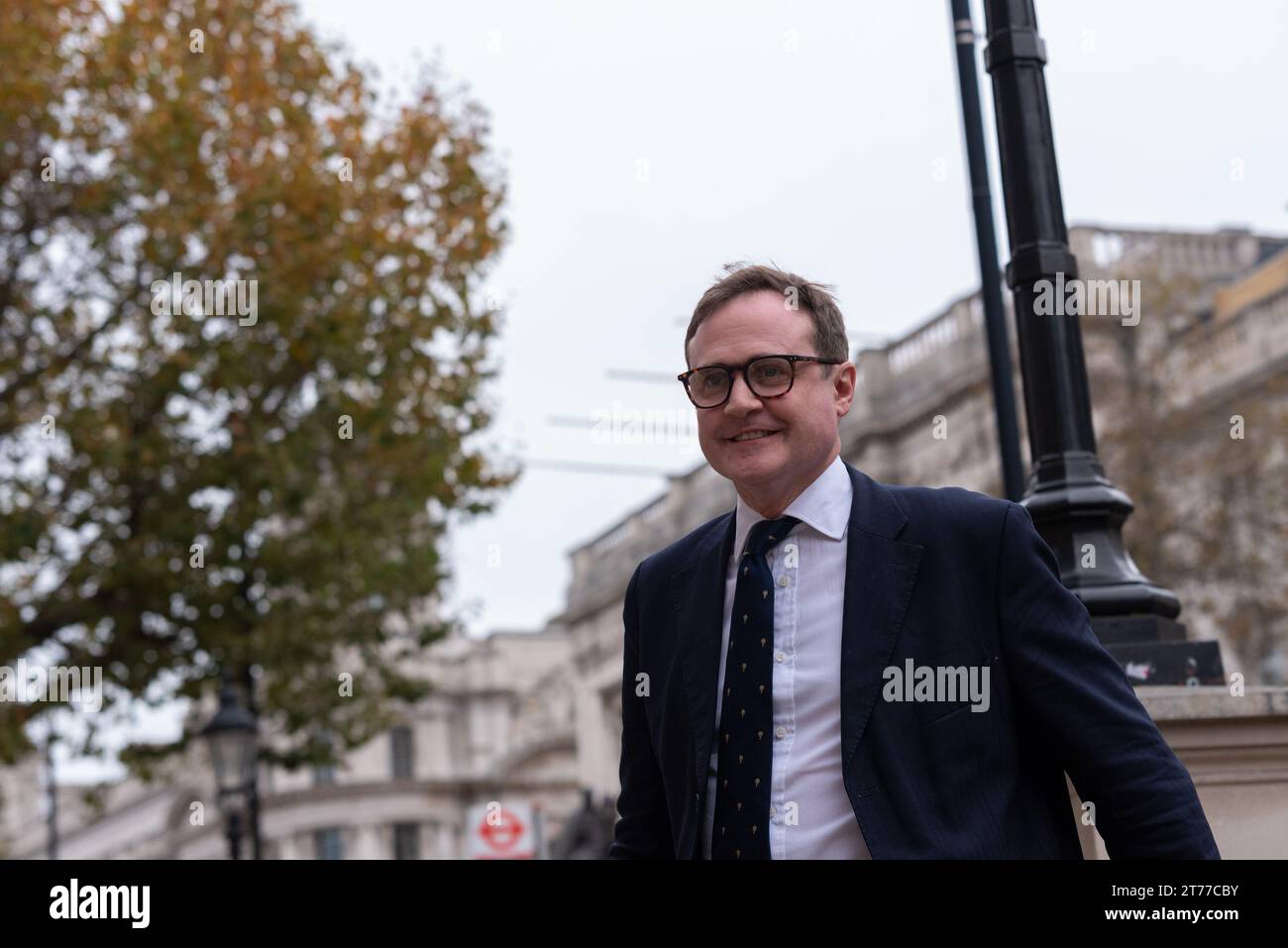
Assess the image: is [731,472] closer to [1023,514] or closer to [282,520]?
[1023,514]

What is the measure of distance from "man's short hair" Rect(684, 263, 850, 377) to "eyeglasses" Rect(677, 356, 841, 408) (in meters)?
0.04

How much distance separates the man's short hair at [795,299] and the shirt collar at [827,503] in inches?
7.7

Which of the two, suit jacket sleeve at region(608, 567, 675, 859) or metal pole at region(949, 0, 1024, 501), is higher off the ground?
metal pole at region(949, 0, 1024, 501)

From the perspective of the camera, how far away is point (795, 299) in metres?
3.42

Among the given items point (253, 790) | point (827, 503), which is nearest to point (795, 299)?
point (827, 503)

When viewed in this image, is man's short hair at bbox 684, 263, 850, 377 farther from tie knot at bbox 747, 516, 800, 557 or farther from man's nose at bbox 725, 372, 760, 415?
tie knot at bbox 747, 516, 800, 557

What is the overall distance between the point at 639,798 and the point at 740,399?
83 centimetres

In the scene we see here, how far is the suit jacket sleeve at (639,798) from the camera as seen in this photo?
367 cm

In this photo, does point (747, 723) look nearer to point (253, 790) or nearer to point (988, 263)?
point (988, 263)

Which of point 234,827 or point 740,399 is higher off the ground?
point 234,827

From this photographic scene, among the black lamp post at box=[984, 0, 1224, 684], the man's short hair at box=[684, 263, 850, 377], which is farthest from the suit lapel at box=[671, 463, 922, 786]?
the black lamp post at box=[984, 0, 1224, 684]

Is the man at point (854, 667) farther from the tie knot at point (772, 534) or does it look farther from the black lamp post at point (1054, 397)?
the black lamp post at point (1054, 397)

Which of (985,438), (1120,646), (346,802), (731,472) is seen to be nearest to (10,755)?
(1120,646)

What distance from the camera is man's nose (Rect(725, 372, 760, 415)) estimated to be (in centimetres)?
333
